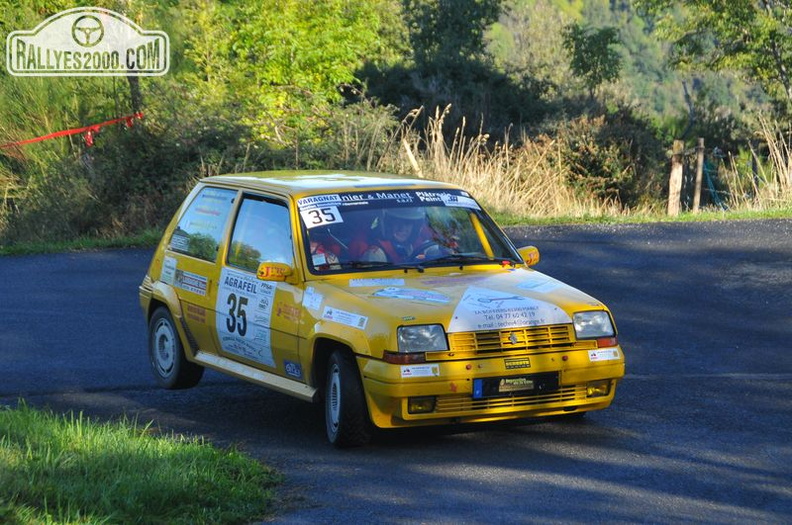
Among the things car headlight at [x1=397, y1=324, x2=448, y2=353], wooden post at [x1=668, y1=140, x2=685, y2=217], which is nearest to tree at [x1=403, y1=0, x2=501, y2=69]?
wooden post at [x1=668, y1=140, x2=685, y2=217]

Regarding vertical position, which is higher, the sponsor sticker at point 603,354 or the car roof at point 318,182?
the car roof at point 318,182

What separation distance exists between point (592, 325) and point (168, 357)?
3481mm

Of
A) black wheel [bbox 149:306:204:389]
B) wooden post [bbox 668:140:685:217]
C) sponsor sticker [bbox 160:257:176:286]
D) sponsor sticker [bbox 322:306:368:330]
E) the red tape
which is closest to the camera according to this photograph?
sponsor sticker [bbox 322:306:368:330]

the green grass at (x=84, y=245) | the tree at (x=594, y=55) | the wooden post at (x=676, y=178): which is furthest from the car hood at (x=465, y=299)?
the tree at (x=594, y=55)

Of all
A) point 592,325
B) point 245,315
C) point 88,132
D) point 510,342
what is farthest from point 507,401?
point 88,132

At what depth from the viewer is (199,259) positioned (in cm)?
934

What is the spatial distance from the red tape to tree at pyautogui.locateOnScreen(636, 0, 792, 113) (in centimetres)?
1516

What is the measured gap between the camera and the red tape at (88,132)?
23913 millimetres

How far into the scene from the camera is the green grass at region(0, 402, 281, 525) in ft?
19.4

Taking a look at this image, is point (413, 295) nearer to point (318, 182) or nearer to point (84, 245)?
point (318, 182)

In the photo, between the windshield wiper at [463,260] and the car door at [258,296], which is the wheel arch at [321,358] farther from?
the windshield wiper at [463,260]

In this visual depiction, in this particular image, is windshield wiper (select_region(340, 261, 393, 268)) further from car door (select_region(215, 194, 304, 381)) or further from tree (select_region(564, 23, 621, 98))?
tree (select_region(564, 23, 621, 98))

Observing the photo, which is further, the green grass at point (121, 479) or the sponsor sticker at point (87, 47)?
the sponsor sticker at point (87, 47)

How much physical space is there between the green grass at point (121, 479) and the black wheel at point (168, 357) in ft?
6.58
